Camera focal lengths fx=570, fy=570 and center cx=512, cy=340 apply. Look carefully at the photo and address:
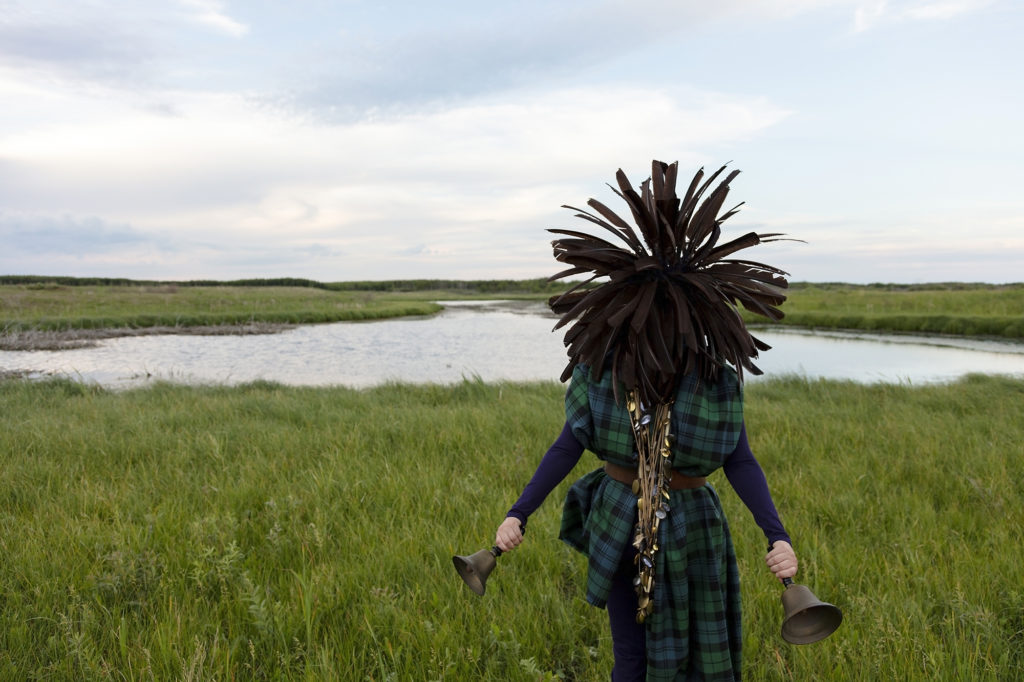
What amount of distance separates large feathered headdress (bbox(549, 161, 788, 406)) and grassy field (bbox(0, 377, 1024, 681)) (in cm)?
150

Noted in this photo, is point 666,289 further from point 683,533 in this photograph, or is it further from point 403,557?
point 403,557

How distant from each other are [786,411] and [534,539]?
6059mm

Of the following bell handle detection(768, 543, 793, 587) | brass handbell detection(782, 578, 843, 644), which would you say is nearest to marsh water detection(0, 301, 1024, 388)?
bell handle detection(768, 543, 793, 587)

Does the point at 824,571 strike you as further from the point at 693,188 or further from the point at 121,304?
the point at 121,304

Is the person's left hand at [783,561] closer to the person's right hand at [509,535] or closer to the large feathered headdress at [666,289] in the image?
the large feathered headdress at [666,289]

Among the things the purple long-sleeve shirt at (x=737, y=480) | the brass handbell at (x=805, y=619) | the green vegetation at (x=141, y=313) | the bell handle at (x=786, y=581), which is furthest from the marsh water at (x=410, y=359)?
the brass handbell at (x=805, y=619)

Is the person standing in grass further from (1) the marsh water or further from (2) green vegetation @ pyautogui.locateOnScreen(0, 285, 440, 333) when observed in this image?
(2) green vegetation @ pyautogui.locateOnScreen(0, 285, 440, 333)

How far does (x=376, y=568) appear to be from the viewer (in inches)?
132

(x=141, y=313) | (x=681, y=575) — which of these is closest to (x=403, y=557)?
(x=681, y=575)

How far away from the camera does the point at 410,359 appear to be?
771 inches

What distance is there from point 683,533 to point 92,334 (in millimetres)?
30186

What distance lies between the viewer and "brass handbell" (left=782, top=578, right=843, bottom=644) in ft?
5.05

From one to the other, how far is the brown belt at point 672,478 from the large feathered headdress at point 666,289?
0.82ft

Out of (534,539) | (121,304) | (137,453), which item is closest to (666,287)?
(534,539)
